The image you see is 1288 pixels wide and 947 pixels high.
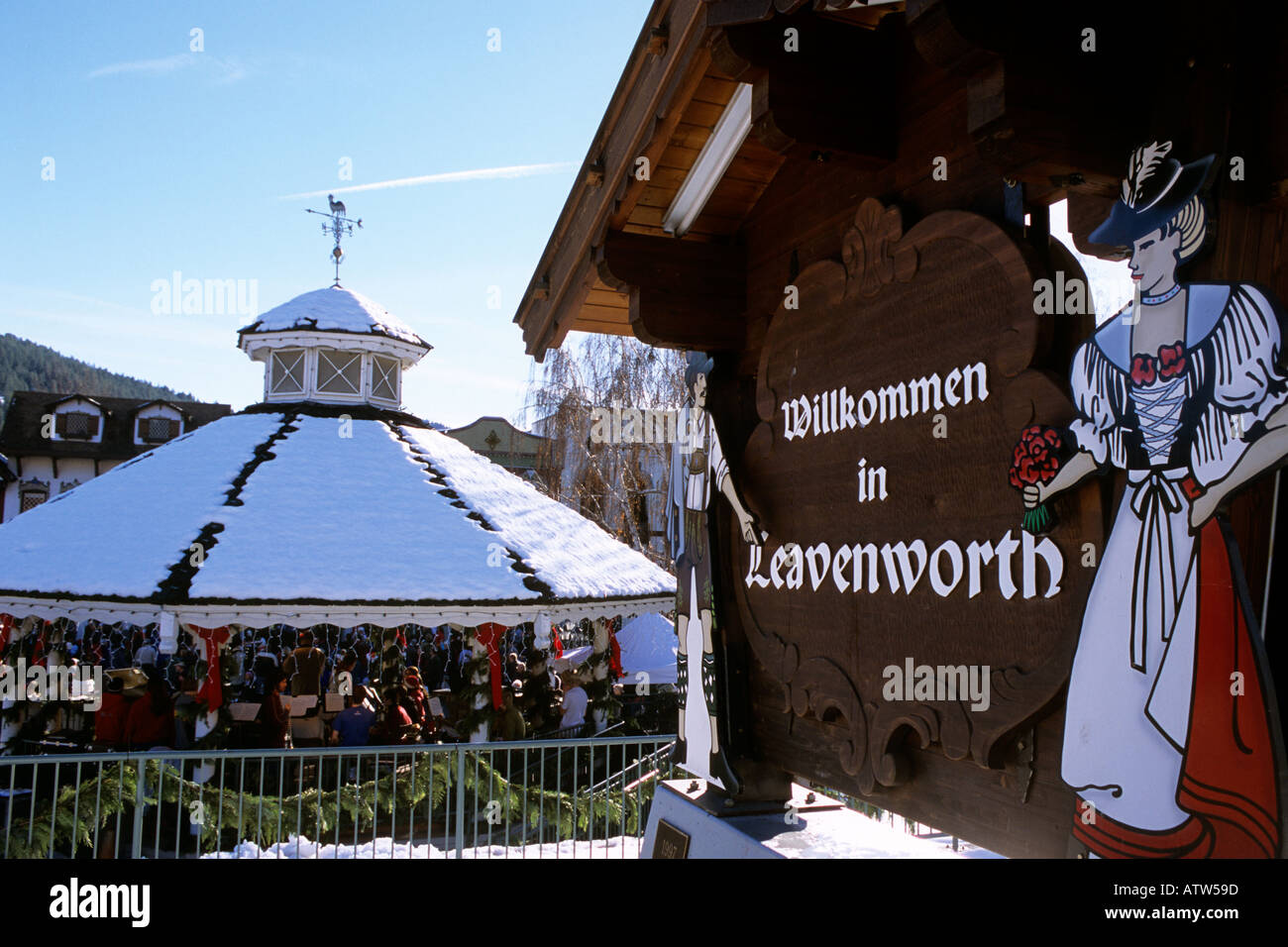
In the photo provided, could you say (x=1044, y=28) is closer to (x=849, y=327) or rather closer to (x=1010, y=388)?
(x=1010, y=388)

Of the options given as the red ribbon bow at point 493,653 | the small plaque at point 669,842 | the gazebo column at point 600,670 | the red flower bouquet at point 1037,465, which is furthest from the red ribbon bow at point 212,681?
the red flower bouquet at point 1037,465

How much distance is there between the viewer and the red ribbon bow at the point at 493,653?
1345cm

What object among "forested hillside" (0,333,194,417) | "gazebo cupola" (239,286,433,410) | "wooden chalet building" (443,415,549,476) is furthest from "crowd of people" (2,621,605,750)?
"forested hillside" (0,333,194,417)

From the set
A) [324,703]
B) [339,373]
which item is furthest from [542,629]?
[339,373]

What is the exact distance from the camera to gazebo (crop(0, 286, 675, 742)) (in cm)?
1302

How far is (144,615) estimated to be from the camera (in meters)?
12.9

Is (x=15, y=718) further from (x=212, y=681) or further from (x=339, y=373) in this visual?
(x=339, y=373)

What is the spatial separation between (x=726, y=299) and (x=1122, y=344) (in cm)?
254

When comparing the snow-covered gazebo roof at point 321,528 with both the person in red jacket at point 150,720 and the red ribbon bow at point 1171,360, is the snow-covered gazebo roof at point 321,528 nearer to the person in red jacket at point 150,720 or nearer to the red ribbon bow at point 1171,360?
the person in red jacket at point 150,720

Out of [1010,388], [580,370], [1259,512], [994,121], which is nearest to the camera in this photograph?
[1259,512]

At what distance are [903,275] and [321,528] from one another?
486 inches

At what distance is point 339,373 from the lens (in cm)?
1928

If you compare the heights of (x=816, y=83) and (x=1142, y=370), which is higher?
(x=816, y=83)
